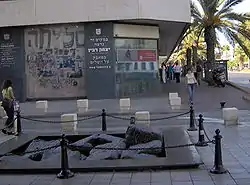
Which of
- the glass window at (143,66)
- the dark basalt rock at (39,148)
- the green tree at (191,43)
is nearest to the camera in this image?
the dark basalt rock at (39,148)

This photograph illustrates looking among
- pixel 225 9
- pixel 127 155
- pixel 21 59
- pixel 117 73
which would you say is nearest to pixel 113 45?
pixel 117 73

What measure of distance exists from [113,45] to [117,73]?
169 cm

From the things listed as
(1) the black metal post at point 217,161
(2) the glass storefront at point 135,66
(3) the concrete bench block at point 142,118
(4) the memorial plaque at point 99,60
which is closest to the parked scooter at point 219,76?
(2) the glass storefront at point 135,66

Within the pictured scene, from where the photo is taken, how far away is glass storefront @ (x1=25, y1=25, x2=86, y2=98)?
87.4ft

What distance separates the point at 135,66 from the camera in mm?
27484

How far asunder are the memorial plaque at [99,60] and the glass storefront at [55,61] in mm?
672

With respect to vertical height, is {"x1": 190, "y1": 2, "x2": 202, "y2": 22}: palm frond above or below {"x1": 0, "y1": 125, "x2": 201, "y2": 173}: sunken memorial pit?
above

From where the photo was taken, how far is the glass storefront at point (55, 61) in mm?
26625

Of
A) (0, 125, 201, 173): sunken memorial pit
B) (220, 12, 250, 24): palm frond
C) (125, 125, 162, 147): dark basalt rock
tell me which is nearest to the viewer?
(0, 125, 201, 173): sunken memorial pit

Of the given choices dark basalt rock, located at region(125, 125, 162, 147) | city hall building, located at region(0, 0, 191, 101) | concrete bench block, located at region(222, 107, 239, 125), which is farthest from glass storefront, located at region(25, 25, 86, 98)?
dark basalt rock, located at region(125, 125, 162, 147)

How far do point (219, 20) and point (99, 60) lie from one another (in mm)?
11145

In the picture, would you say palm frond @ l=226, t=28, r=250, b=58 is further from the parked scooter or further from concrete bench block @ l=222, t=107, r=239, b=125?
concrete bench block @ l=222, t=107, r=239, b=125

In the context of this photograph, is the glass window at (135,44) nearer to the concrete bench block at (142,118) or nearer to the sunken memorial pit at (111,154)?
the concrete bench block at (142,118)

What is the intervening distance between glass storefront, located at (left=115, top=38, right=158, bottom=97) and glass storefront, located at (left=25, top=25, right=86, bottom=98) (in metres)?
2.23
